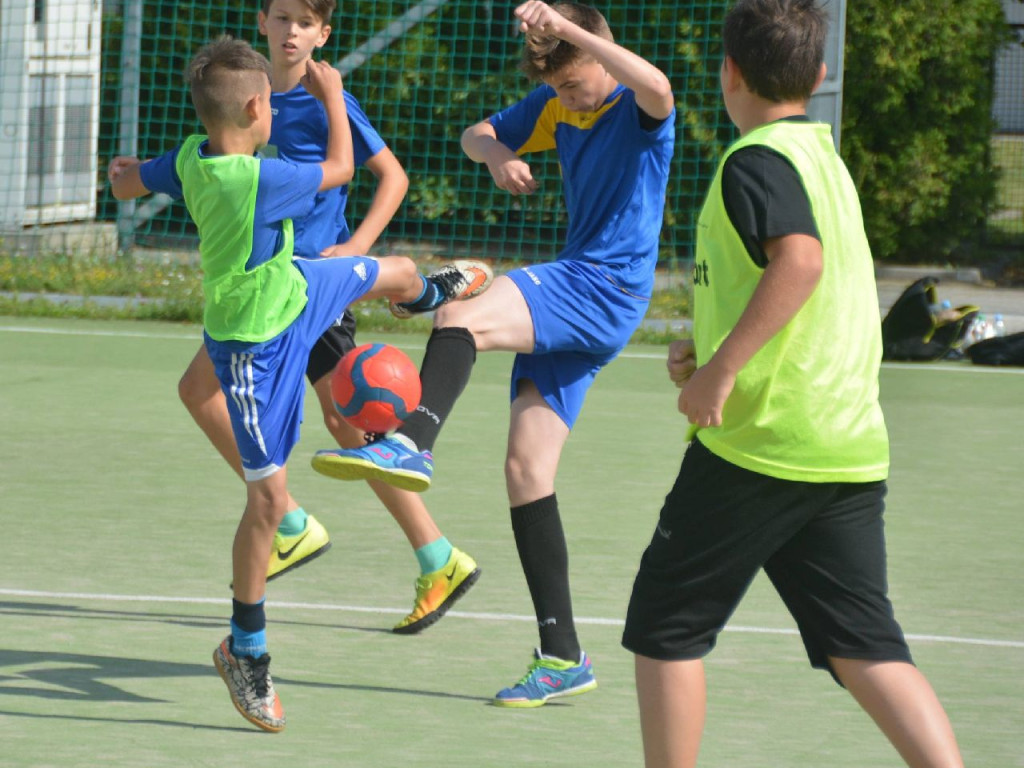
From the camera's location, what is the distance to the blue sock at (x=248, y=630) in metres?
4.20

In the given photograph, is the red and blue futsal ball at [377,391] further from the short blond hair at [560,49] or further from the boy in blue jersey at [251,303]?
the short blond hair at [560,49]

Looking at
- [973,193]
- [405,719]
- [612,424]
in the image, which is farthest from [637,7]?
[405,719]

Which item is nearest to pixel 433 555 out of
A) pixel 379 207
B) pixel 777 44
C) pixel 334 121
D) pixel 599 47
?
pixel 379 207

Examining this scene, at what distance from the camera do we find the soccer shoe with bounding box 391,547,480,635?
5.02 meters

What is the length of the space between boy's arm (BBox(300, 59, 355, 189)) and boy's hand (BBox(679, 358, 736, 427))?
1.74 m

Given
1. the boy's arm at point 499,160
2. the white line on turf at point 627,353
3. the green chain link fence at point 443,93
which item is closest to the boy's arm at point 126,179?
the boy's arm at point 499,160

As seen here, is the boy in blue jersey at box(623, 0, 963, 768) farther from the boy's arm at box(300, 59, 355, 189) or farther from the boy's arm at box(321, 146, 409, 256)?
the boy's arm at box(321, 146, 409, 256)

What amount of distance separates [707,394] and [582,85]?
168 centimetres

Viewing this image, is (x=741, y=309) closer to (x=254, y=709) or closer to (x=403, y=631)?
(x=254, y=709)

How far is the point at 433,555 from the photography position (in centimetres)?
506

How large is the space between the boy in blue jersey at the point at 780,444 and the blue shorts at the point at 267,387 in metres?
1.24

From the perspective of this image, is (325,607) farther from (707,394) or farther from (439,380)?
(707,394)

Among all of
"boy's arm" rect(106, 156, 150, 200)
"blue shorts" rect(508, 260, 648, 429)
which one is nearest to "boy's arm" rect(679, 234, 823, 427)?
"blue shorts" rect(508, 260, 648, 429)

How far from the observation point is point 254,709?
4121 millimetres
